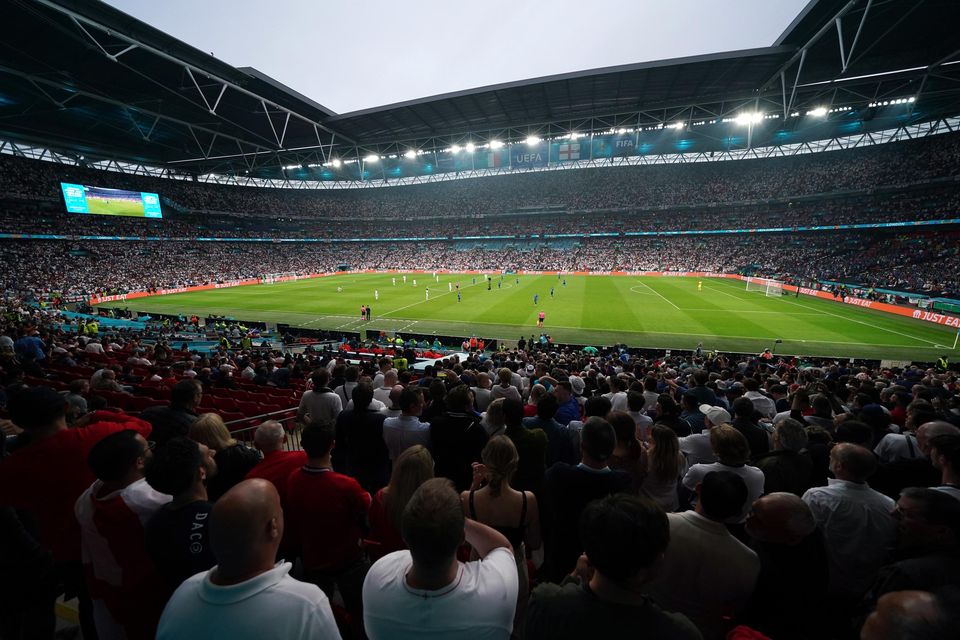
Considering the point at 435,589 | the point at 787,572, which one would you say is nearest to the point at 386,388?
the point at 435,589

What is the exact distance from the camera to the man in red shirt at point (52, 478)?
3.24 m

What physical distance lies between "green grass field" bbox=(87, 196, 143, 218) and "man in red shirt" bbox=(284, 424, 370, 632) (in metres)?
76.8

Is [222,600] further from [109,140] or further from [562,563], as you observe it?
[109,140]

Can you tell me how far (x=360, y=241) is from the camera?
86312 mm

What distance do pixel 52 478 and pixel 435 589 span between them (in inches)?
151

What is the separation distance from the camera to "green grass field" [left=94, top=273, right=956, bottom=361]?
854 inches

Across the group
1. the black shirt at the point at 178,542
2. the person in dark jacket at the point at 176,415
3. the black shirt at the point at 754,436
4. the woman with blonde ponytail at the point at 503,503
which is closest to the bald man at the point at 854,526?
the black shirt at the point at 754,436

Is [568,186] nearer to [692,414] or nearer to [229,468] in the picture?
[692,414]

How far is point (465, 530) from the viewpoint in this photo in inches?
88.8

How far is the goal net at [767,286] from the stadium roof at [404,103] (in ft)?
51.5

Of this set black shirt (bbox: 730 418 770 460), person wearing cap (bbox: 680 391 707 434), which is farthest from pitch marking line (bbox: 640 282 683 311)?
black shirt (bbox: 730 418 770 460)

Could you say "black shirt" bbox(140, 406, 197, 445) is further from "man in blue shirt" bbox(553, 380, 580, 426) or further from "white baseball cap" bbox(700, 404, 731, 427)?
"white baseball cap" bbox(700, 404, 731, 427)

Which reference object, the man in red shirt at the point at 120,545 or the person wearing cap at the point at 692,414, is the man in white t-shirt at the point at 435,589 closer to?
the man in red shirt at the point at 120,545

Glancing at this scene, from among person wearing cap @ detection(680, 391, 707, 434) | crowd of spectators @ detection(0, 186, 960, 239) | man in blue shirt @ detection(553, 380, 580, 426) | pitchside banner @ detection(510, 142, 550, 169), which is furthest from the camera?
pitchside banner @ detection(510, 142, 550, 169)
